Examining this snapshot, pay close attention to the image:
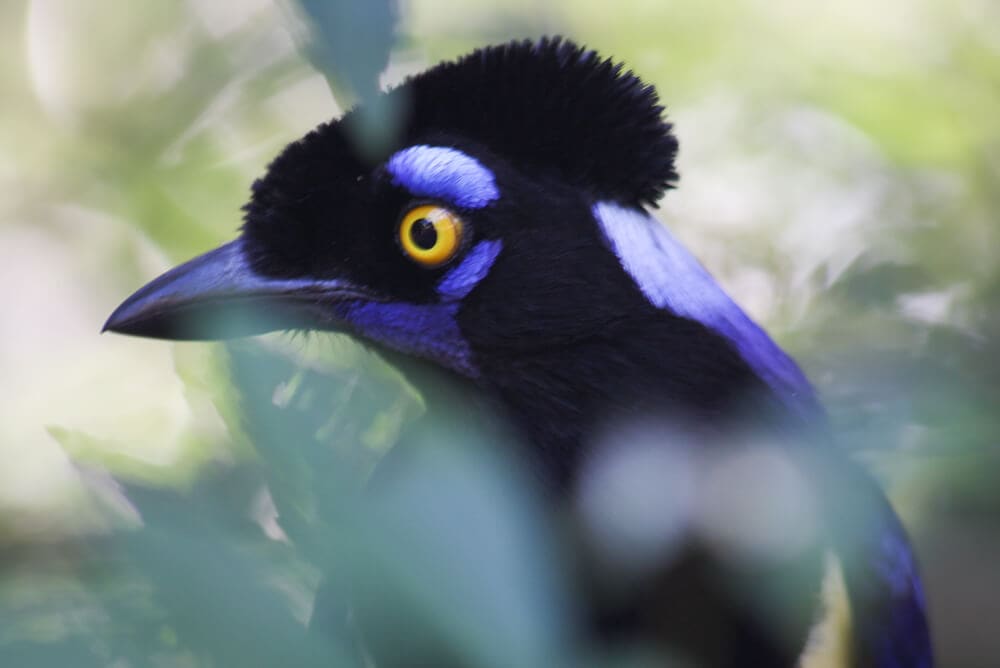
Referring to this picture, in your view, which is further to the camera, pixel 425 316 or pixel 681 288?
pixel 681 288

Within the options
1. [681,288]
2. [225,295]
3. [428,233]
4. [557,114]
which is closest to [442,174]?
[428,233]

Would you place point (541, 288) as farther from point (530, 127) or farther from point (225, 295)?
point (225, 295)

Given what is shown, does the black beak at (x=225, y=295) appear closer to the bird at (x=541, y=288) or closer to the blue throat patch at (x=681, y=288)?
the bird at (x=541, y=288)

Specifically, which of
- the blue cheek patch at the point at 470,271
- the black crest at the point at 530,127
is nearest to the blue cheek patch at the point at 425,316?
the blue cheek patch at the point at 470,271

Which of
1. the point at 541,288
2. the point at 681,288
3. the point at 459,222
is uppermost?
the point at 459,222

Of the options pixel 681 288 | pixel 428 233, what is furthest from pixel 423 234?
pixel 681 288

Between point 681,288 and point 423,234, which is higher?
point 423,234

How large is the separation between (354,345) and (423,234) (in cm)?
19

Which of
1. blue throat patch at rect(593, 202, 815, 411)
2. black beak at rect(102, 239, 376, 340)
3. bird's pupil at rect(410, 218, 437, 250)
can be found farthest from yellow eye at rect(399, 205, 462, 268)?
blue throat patch at rect(593, 202, 815, 411)

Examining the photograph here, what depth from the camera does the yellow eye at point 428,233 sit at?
61.8 inches

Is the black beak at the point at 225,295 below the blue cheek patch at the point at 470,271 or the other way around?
the other way around

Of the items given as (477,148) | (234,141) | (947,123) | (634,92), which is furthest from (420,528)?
(947,123)

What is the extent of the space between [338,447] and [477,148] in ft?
3.33

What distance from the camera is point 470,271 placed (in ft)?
5.41
